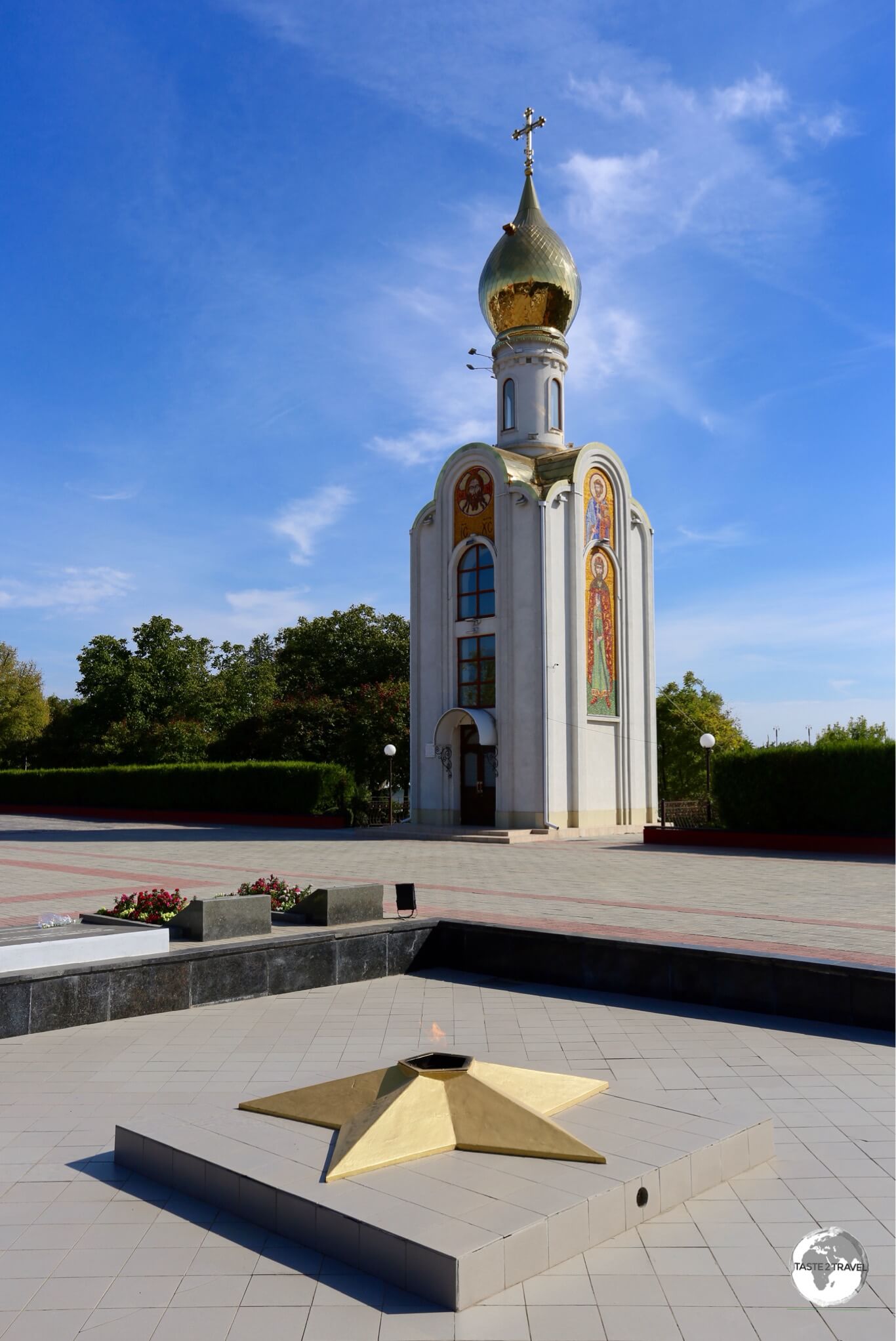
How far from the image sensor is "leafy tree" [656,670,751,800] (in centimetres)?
4762

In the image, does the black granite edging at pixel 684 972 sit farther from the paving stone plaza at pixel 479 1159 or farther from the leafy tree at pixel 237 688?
the leafy tree at pixel 237 688

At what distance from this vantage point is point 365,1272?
11.9 feet

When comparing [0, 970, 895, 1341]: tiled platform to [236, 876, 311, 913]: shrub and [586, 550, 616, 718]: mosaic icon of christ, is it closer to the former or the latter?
[236, 876, 311, 913]: shrub

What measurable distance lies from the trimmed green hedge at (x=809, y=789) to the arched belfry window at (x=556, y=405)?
1102 cm

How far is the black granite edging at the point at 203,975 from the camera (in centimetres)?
695

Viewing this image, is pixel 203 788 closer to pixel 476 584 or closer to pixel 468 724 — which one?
pixel 468 724

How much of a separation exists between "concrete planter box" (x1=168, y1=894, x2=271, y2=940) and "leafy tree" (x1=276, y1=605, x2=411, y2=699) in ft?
102

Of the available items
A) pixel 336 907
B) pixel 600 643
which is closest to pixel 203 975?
pixel 336 907

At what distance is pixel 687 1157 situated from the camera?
4.24 meters

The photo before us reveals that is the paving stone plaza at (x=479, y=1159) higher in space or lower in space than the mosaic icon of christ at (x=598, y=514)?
lower

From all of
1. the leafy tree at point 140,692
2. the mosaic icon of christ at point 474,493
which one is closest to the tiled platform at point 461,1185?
the mosaic icon of christ at point 474,493

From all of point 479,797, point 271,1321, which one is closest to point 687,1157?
point 271,1321

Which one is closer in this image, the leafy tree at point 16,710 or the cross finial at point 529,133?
the cross finial at point 529,133

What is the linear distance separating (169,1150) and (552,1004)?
4.15m
